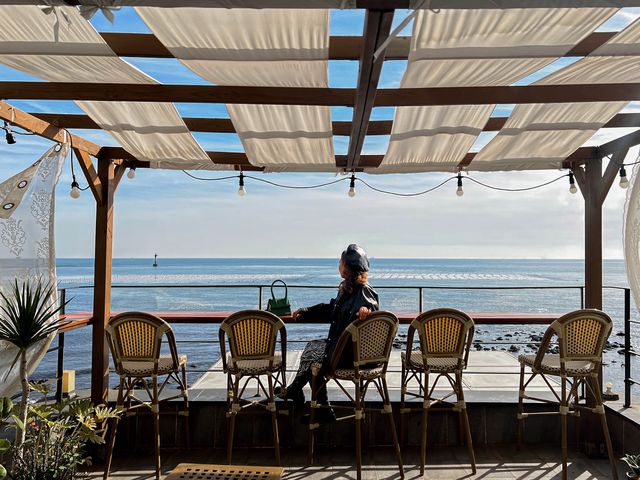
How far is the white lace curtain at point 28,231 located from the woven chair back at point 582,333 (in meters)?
3.43

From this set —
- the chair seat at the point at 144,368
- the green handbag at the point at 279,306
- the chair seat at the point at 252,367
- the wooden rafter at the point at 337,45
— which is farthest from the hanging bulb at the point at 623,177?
the chair seat at the point at 144,368

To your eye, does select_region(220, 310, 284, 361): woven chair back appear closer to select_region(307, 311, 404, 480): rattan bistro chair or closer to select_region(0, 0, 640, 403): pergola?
select_region(307, 311, 404, 480): rattan bistro chair

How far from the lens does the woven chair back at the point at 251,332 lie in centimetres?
319

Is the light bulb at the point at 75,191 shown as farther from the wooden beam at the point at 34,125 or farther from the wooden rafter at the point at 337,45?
the wooden rafter at the point at 337,45

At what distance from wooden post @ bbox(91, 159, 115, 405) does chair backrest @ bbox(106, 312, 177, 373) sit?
781 mm

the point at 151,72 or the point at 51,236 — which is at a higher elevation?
the point at 151,72

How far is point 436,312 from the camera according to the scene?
330 cm

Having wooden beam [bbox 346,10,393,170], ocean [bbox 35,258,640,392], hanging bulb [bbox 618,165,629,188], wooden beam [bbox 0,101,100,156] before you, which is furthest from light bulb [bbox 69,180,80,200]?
ocean [bbox 35,258,640,392]

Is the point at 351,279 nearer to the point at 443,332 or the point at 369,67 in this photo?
the point at 443,332

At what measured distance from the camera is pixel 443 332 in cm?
334

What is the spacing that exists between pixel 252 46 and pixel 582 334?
288cm

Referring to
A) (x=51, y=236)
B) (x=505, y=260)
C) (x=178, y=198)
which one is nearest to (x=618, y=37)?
(x=51, y=236)

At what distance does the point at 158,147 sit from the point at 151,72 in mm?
1196

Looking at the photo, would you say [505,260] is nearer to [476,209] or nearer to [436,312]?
[476,209]
